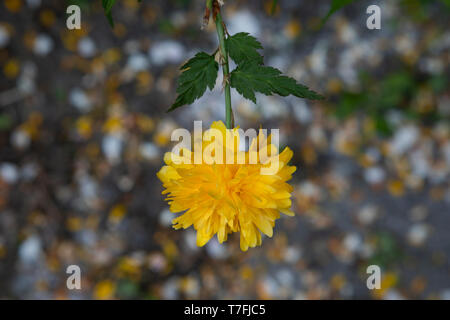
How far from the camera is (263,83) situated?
0.72 metres

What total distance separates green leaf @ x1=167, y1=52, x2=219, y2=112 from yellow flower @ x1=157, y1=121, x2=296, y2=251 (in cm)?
7

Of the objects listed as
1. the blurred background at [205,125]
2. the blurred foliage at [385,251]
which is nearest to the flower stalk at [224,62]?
the blurred background at [205,125]

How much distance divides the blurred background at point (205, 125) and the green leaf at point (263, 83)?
1372 mm

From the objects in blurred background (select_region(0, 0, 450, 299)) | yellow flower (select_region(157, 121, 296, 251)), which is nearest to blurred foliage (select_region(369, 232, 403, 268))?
blurred background (select_region(0, 0, 450, 299))

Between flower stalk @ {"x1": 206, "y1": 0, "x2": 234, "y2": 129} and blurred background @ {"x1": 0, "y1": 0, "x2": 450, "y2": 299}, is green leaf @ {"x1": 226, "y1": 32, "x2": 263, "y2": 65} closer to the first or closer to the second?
flower stalk @ {"x1": 206, "y1": 0, "x2": 234, "y2": 129}

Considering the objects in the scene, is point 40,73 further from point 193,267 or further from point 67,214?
point 193,267

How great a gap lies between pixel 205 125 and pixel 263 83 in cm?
141

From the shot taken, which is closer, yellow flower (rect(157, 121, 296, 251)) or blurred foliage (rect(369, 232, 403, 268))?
yellow flower (rect(157, 121, 296, 251))

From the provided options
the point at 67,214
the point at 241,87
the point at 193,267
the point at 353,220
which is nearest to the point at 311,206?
the point at 353,220

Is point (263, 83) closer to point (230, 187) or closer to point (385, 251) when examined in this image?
point (230, 187)

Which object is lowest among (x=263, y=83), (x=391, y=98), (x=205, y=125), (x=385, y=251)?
(x=385, y=251)

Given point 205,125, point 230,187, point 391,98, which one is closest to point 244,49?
point 230,187

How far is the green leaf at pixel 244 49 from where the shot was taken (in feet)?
2.44

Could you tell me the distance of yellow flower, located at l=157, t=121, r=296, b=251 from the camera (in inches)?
29.2
